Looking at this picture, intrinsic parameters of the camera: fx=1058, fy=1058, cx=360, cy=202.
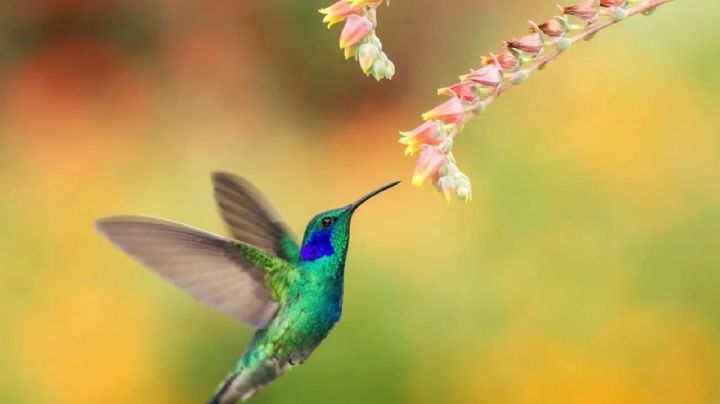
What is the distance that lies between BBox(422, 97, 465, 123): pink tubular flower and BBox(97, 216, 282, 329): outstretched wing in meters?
0.42

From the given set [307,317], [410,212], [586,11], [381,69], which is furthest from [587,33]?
[410,212]

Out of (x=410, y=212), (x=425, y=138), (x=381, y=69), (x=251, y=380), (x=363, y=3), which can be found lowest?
(x=410, y=212)

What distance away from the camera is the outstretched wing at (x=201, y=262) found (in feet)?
5.49

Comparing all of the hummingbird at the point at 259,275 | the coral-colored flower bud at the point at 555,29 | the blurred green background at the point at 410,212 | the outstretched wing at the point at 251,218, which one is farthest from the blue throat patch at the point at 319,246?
the blurred green background at the point at 410,212

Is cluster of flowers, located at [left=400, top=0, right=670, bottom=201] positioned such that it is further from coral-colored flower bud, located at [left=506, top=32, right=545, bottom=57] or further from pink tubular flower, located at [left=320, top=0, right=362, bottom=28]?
pink tubular flower, located at [left=320, top=0, right=362, bottom=28]

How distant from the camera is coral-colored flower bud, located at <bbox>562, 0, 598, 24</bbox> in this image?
5.10 ft

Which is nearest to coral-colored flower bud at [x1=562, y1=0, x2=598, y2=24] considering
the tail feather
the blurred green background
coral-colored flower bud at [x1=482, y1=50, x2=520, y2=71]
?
coral-colored flower bud at [x1=482, y1=50, x2=520, y2=71]

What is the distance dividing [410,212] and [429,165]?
92.8 inches

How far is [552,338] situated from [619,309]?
246 mm

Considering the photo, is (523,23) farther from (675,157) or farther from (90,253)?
(90,253)

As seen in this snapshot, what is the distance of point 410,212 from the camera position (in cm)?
395

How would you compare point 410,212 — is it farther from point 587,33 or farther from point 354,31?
point 587,33

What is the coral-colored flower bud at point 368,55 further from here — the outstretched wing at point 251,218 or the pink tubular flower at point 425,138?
the outstretched wing at point 251,218

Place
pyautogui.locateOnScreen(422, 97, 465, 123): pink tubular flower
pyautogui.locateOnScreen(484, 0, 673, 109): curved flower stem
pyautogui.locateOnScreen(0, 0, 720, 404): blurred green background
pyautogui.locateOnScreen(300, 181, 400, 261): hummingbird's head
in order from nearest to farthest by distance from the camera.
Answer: pyautogui.locateOnScreen(484, 0, 673, 109): curved flower stem < pyautogui.locateOnScreen(422, 97, 465, 123): pink tubular flower < pyautogui.locateOnScreen(300, 181, 400, 261): hummingbird's head < pyautogui.locateOnScreen(0, 0, 720, 404): blurred green background
